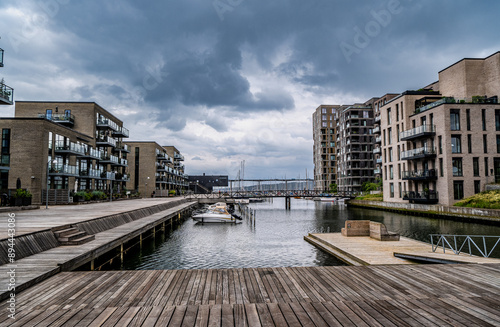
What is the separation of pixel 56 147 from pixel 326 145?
87275mm

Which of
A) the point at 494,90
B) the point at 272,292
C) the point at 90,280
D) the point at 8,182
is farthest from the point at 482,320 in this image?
the point at 494,90

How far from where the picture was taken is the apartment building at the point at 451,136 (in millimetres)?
37844

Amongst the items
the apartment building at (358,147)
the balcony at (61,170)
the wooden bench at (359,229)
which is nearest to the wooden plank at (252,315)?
the wooden bench at (359,229)

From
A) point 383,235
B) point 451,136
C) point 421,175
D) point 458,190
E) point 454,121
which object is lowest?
point 383,235

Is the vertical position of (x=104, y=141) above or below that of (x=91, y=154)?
above

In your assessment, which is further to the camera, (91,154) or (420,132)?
(91,154)

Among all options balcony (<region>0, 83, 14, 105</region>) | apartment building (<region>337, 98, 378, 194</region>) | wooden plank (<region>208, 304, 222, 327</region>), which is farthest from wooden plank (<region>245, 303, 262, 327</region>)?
apartment building (<region>337, 98, 378, 194</region>)

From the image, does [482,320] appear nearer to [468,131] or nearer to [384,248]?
[384,248]

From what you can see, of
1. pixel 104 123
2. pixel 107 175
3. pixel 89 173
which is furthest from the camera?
pixel 104 123

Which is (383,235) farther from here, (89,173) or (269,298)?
(89,173)

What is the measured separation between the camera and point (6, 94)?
23109 millimetres

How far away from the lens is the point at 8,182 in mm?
32500

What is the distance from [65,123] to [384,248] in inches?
1851

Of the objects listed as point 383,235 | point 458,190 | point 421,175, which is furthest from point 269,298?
point 421,175
